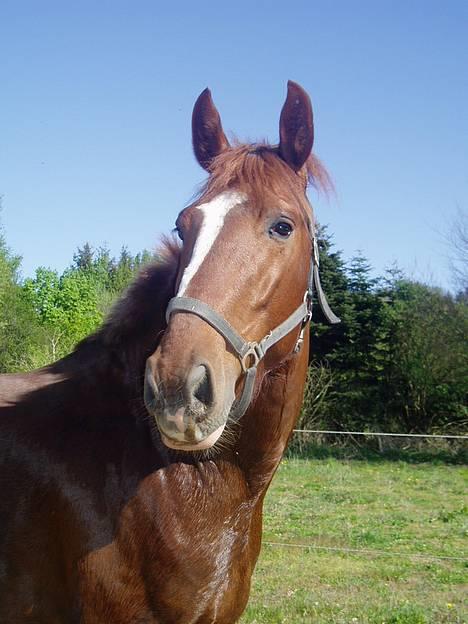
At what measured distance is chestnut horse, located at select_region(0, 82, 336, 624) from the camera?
217cm

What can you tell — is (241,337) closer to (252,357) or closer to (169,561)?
(252,357)

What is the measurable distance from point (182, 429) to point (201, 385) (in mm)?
154

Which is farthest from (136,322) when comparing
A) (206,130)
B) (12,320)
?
(12,320)

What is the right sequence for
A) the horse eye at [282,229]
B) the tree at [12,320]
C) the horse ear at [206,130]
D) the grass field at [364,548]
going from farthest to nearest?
the tree at [12,320] → the grass field at [364,548] → the horse ear at [206,130] → the horse eye at [282,229]

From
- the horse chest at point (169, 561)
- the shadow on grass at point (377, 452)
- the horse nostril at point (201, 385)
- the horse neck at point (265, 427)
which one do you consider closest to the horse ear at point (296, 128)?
the horse neck at point (265, 427)

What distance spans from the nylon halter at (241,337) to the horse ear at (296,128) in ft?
1.16

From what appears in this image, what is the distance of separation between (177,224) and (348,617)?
12.4 feet

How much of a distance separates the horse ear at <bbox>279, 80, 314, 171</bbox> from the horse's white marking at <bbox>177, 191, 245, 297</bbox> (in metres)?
0.45

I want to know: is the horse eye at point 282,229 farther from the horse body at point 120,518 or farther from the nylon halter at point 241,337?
the horse body at point 120,518

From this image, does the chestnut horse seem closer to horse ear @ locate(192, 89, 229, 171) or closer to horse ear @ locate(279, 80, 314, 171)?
horse ear @ locate(279, 80, 314, 171)

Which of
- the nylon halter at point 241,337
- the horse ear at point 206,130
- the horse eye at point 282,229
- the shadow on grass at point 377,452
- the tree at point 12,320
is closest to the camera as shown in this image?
the nylon halter at point 241,337

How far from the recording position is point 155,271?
2871 mm

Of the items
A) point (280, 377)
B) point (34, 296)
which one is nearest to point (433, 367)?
point (280, 377)

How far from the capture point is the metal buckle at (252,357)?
224 cm
